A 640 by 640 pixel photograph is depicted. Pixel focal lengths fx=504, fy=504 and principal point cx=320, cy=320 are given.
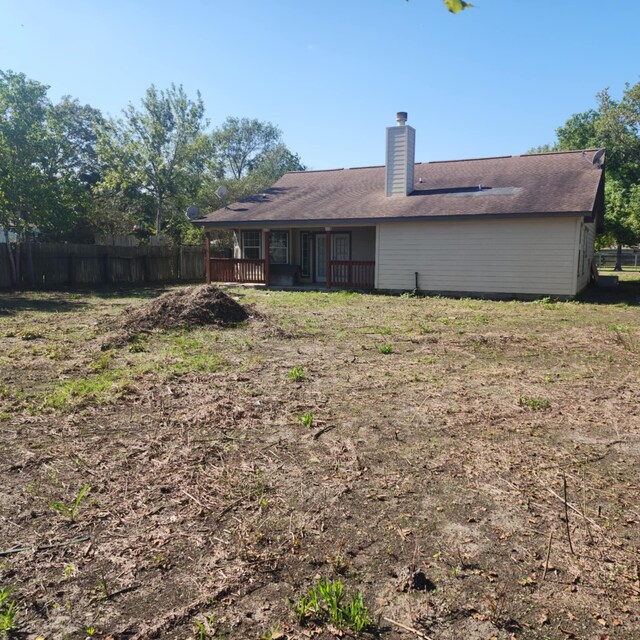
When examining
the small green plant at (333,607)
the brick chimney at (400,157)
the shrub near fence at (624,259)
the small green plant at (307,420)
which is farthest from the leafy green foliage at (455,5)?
the shrub near fence at (624,259)

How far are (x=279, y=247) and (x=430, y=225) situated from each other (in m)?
7.24

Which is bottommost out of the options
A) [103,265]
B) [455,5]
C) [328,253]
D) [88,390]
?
[88,390]

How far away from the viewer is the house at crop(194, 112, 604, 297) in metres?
15.1

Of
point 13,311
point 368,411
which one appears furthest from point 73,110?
point 368,411

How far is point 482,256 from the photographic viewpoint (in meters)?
16.0

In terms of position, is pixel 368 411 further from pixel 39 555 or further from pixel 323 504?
pixel 39 555

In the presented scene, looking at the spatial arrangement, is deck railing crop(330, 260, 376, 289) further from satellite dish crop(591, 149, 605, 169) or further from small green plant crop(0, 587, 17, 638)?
small green plant crop(0, 587, 17, 638)

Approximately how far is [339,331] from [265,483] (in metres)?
6.30

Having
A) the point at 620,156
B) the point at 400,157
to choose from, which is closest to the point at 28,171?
the point at 400,157

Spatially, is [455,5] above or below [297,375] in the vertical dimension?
above

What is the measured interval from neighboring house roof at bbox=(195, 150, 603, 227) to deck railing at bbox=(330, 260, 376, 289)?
1.76 m

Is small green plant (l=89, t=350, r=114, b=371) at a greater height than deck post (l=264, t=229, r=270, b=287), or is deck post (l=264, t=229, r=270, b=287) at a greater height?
deck post (l=264, t=229, r=270, b=287)

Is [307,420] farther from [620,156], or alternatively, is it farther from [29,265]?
[620,156]

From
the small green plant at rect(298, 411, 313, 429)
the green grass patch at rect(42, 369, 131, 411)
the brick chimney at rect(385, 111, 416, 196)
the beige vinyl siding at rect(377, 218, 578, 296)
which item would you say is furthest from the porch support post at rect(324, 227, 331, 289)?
the small green plant at rect(298, 411, 313, 429)
